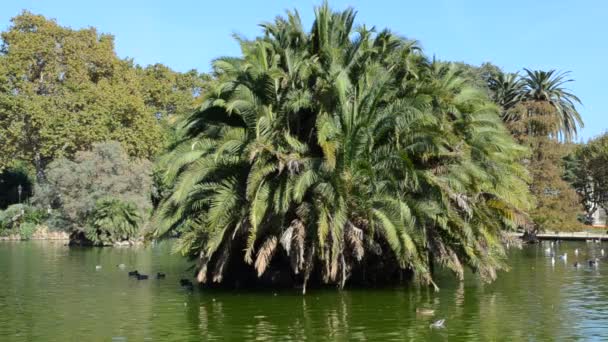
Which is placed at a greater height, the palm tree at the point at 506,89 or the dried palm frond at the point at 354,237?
the palm tree at the point at 506,89

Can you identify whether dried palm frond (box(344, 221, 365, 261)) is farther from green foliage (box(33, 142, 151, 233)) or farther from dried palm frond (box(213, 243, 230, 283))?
green foliage (box(33, 142, 151, 233))

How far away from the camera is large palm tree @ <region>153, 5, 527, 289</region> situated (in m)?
21.5

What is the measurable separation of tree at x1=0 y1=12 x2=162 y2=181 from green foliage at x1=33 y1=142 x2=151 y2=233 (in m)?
3.82

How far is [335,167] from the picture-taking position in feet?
70.8

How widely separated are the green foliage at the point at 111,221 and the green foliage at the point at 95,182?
57 cm

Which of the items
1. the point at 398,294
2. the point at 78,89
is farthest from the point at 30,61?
the point at 398,294

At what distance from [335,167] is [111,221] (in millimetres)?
37744

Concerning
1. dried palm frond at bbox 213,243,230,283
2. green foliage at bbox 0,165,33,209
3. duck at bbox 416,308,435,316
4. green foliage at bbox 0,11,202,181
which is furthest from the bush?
duck at bbox 416,308,435,316

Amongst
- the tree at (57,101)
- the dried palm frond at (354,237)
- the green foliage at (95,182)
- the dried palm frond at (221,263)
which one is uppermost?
the tree at (57,101)

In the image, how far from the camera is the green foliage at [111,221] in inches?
2205

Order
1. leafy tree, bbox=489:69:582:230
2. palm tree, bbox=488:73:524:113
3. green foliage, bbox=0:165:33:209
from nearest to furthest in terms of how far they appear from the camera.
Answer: leafy tree, bbox=489:69:582:230 → palm tree, bbox=488:73:524:113 → green foliage, bbox=0:165:33:209

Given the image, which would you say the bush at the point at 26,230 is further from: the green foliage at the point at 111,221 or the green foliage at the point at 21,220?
the green foliage at the point at 111,221

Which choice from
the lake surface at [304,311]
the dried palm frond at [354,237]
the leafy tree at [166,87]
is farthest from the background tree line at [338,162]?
the leafy tree at [166,87]

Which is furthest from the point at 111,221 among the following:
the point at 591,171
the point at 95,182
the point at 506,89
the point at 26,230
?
the point at 591,171
